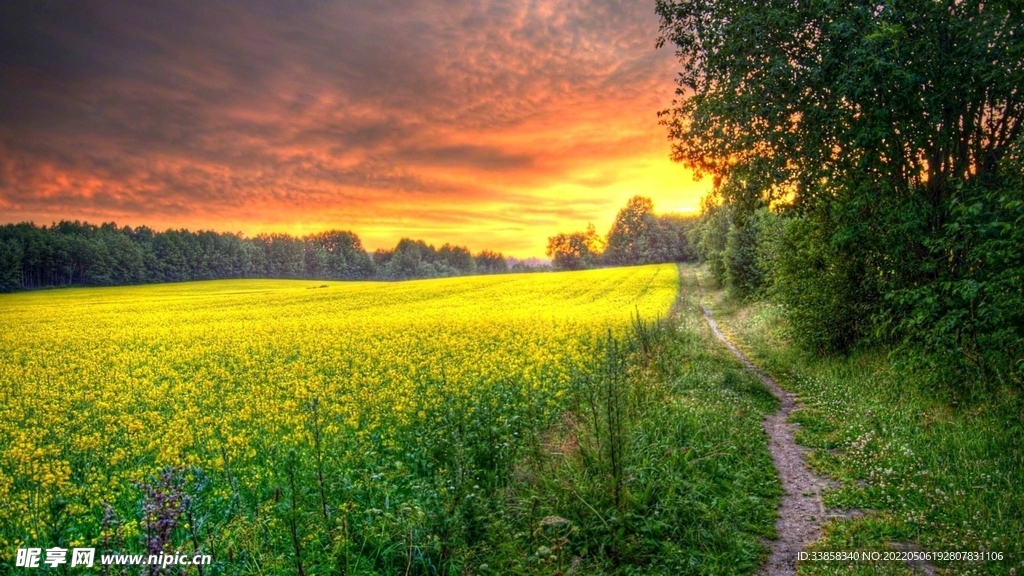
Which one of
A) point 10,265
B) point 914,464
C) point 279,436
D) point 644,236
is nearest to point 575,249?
point 644,236

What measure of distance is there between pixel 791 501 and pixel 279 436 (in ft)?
27.6

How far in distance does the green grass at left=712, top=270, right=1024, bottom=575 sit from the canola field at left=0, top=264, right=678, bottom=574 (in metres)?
4.17

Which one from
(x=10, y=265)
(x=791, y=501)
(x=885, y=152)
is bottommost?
(x=791, y=501)

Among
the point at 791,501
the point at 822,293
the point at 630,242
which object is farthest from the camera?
the point at 630,242

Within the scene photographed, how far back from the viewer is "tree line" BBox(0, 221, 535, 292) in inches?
2515

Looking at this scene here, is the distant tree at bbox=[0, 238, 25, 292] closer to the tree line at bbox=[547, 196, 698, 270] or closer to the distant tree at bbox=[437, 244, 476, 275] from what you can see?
the tree line at bbox=[547, 196, 698, 270]

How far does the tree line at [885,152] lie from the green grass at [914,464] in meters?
0.73

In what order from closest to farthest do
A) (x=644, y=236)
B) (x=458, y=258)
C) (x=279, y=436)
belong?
(x=279, y=436), (x=644, y=236), (x=458, y=258)

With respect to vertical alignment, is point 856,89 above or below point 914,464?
above

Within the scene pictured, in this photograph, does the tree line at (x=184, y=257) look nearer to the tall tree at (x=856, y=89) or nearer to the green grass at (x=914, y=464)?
the tall tree at (x=856, y=89)

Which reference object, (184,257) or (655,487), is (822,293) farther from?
(184,257)

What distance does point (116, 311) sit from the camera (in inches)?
1373

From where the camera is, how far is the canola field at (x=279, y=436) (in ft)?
15.8

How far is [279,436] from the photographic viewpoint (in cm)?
866
